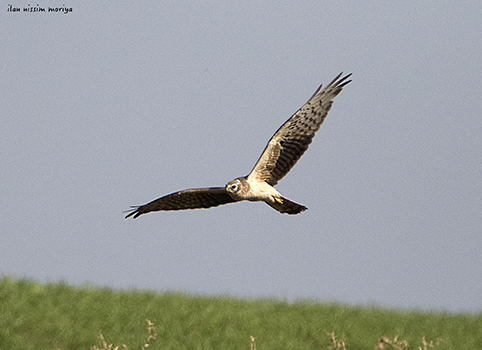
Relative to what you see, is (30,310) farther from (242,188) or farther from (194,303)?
(242,188)

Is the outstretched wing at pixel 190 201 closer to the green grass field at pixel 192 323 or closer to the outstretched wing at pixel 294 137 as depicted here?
the outstretched wing at pixel 294 137

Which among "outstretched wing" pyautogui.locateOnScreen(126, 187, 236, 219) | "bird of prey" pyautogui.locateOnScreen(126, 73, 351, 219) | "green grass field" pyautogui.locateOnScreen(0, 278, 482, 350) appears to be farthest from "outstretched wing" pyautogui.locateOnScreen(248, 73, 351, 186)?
"green grass field" pyautogui.locateOnScreen(0, 278, 482, 350)

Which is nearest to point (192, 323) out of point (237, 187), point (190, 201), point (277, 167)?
point (190, 201)

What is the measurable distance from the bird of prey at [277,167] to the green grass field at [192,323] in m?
1.78

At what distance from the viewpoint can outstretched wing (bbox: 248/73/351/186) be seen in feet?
21.4

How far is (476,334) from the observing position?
10555 millimetres

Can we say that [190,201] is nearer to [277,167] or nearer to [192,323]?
[277,167]

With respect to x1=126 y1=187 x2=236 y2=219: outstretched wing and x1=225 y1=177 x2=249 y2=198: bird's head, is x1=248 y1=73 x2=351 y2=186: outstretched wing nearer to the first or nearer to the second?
x1=225 y1=177 x2=249 y2=198: bird's head

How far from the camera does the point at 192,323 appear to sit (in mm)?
9055

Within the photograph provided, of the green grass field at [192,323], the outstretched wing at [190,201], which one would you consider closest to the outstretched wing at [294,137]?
the outstretched wing at [190,201]

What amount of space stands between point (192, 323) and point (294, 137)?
368 centimetres

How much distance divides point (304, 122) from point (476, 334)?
603 centimetres

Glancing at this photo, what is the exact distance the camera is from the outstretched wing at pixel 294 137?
654 cm

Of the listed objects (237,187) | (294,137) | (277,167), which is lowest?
(237,187)
